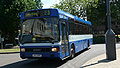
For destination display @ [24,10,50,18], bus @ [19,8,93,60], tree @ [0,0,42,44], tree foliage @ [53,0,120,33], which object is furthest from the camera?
tree foliage @ [53,0,120,33]

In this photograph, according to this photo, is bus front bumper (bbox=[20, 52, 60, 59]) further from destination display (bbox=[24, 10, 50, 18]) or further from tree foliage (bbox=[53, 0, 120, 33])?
tree foliage (bbox=[53, 0, 120, 33])

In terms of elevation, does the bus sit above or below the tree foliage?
below

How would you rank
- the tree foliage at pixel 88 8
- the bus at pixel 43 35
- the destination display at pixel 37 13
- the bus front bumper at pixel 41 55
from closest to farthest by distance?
the bus front bumper at pixel 41 55 < the bus at pixel 43 35 < the destination display at pixel 37 13 < the tree foliage at pixel 88 8

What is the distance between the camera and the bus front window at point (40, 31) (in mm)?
11477

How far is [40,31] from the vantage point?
1161 centimetres

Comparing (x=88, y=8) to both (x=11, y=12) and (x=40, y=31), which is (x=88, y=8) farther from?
(x=40, y=31)

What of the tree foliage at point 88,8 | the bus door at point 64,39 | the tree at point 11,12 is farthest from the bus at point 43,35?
the tree foliage at point 88,8

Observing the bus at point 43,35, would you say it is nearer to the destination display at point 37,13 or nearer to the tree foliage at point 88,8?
the destination display at point 37,13

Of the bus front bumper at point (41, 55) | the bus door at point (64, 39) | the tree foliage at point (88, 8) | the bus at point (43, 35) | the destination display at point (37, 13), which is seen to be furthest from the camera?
the tree foliage at point (88, 8)

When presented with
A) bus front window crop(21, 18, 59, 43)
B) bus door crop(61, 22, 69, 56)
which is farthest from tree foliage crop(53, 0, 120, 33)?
bus front window crop(21, 18, 59, 43)

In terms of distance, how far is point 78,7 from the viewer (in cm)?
4794

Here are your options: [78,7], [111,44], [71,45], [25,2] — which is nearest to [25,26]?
A: [71,45]

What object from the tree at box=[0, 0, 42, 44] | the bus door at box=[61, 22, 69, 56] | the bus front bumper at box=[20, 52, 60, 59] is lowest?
the bus front bumper at box=[20, 52, 60, 59]

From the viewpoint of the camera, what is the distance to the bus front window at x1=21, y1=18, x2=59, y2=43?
11.5 m
